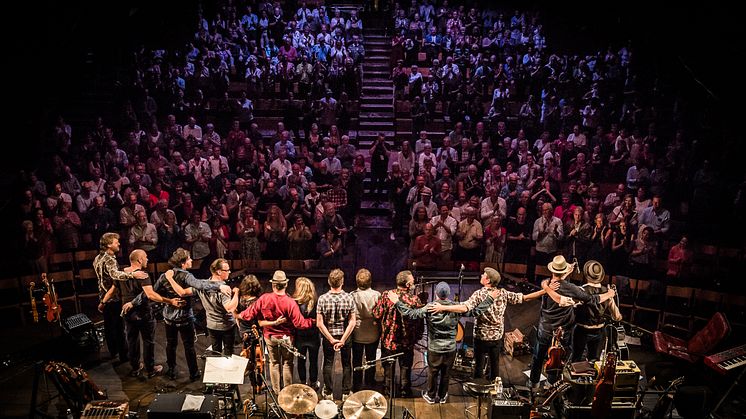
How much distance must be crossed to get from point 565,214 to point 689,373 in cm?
338

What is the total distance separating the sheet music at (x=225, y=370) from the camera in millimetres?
4766

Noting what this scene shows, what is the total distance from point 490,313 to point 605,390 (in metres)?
1.23

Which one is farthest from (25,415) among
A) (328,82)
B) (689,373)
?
(328,82)

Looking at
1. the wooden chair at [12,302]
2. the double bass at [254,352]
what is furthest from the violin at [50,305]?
the double bass at [254,352]

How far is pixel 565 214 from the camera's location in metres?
8.70

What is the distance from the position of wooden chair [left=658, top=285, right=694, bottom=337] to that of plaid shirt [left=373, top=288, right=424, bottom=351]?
145 inches

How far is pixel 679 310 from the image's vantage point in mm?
7293

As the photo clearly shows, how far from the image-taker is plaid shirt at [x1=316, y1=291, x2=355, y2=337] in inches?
210

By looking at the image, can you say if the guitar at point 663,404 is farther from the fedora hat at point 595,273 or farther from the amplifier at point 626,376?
the fedora hat at point 595,273

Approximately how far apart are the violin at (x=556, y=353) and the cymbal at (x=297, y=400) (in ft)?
8.11

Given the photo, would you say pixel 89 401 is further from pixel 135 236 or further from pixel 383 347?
pixel 135 236

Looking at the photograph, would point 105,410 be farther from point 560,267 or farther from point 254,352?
point 560,267

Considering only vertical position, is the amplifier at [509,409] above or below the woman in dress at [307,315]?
below

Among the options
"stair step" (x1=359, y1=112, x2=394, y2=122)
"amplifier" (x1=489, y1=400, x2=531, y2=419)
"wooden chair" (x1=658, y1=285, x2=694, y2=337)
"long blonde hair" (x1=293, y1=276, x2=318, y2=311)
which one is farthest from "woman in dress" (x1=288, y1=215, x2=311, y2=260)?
"wooden chair" (x1=658, y1=285, x2=694, y2=337)
